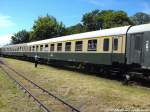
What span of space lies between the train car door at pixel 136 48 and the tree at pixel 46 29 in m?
76.2

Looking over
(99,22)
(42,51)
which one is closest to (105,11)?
(99,22)

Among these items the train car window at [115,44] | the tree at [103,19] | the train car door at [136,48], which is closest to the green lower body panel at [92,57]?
the train car window at [115,44]

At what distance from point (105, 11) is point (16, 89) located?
98.5 meters

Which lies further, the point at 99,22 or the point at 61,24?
the point at 99,22

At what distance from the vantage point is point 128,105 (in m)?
12.7

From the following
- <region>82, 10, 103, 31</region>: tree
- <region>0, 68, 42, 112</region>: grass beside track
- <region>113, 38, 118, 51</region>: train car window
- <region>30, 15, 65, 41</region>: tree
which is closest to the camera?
<region>0, 68, 42, 112</region>: grass beside track

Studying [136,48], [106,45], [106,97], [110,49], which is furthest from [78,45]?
[106,97]

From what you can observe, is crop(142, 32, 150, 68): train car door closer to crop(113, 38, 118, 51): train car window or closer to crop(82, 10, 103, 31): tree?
crop(113, 38, 118, 51): train car window

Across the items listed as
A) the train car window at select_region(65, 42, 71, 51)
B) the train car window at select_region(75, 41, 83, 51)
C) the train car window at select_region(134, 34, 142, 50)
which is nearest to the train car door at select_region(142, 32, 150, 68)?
the train car window at select_region(134, 34, 142, 50)

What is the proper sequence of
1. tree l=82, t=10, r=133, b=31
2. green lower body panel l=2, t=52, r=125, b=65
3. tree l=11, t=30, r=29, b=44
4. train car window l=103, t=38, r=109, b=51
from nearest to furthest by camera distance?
green lower body panel l=2, t=52, r=125, b=65, train car window l=103, t=38, r=109, b=51, tree l=82, t=10, r=133, b=31, tree l=11, t=30, r=29, b=44

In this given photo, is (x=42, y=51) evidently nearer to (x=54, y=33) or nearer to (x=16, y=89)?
(x=16, y=89)

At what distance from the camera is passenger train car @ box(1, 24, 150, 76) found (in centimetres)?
1819

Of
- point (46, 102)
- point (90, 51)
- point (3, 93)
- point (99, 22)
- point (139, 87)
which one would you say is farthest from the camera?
point (99, 22)

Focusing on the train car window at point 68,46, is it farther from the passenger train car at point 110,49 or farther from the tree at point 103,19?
the tree at point 103,19
